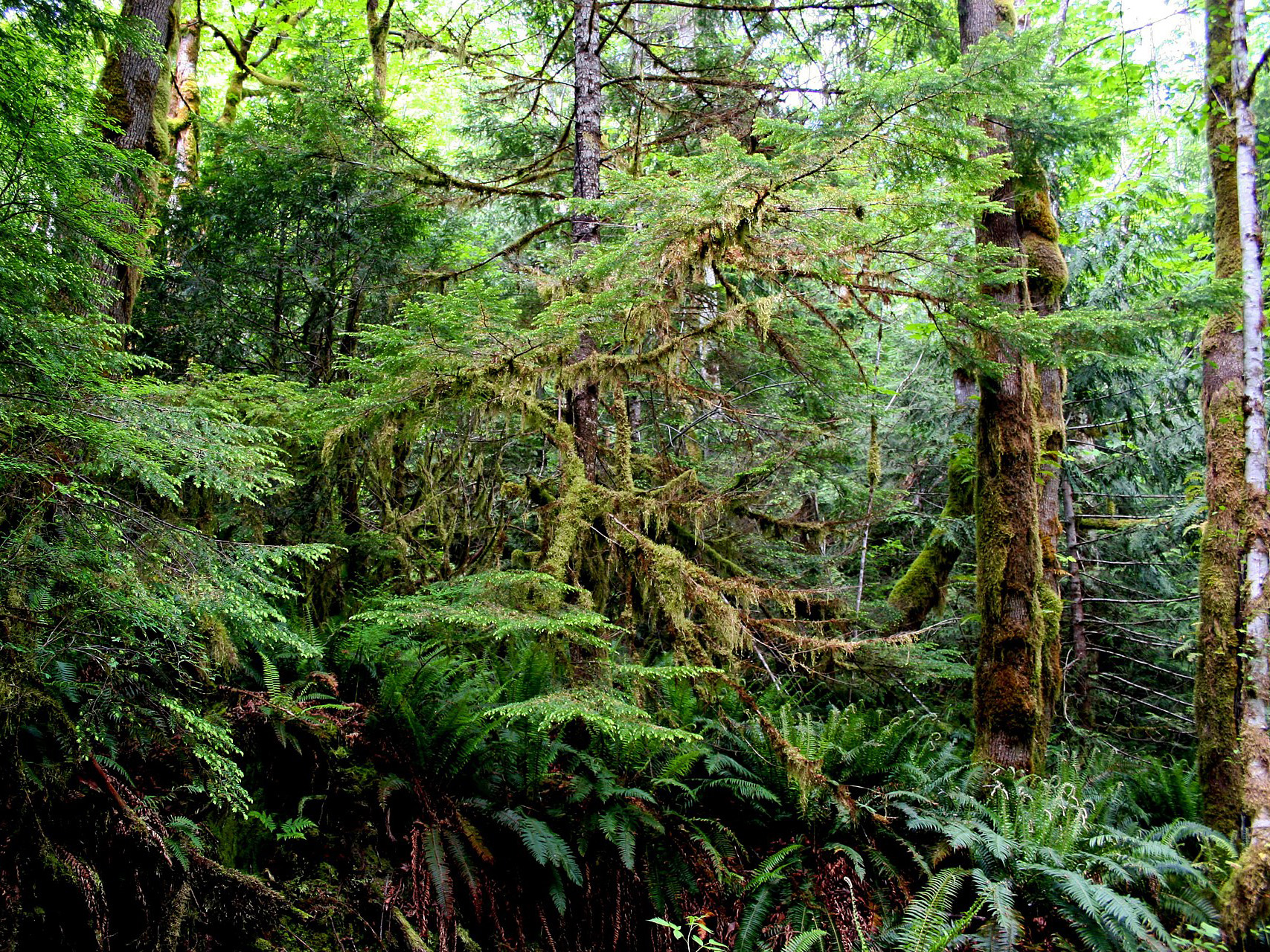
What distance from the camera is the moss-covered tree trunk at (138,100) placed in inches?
201

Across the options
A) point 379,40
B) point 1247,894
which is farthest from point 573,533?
point 379,40

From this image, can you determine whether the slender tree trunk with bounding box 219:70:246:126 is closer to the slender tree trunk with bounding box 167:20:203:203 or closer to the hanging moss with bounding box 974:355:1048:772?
the slender tree trunk with bounding box 167:20:203:203

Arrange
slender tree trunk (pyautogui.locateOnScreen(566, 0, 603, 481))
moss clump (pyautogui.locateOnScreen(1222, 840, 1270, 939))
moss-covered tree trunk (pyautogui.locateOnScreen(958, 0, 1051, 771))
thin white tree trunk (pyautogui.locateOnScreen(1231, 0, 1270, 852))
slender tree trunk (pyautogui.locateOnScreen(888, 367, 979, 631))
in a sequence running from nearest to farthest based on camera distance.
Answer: moss clump (pyautogui.locateOnScreen(1222, 840, 1270, 939))
thin white tree trunk (pyautogui.locateOnScreen(1231, 0, 1270, 852))
moss-covered tree trunk (pyautogui.locateOnScreen(958, 0, 1051, 771))
slender tree trunk (pyautogui.locateOnScreen(566, 0, 603, 481))
slender tree trunk (pyautogui.locateOnScreen(888, 367, 979, 631))

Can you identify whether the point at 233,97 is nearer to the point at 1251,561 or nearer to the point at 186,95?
the point at 186,95

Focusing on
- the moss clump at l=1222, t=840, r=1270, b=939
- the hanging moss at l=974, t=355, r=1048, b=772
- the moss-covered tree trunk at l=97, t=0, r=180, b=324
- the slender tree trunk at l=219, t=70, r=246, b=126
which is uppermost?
the slender tree trunk at l=219, t=70, r=246, b=126

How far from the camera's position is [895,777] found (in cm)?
518

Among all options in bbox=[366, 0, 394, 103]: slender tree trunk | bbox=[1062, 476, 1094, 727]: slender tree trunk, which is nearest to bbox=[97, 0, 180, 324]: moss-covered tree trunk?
bbox=[366, 0, 394, 103]: slender tree trunk

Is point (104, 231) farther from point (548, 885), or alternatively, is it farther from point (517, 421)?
point (548, 885)

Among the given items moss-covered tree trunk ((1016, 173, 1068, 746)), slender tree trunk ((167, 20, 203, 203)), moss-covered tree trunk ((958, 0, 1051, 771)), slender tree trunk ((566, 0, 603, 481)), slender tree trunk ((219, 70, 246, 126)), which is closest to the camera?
moss-covered tree trunk ((958, 0, 1051, 771))

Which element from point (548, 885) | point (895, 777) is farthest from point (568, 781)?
point (895, 777)

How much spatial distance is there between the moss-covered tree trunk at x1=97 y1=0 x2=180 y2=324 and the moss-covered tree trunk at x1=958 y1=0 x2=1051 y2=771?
244 inches

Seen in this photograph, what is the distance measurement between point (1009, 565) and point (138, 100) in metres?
7.59

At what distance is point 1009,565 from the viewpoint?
18.1 ft

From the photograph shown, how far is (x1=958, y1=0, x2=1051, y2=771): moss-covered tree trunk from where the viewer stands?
17.5 feet
